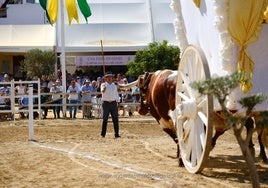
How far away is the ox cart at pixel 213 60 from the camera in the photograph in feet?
24.7

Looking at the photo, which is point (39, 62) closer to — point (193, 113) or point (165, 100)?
point (165, 100)

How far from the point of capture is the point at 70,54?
3450 cm

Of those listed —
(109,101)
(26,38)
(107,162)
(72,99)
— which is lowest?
(107,162)

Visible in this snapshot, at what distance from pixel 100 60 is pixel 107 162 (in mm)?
22785

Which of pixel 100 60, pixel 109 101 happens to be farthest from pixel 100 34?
pixel 109 101

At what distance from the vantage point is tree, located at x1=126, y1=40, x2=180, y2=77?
29281 mm

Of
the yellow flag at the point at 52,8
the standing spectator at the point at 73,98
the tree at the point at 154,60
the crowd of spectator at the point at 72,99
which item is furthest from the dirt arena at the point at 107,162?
the tree at the point at 154,60

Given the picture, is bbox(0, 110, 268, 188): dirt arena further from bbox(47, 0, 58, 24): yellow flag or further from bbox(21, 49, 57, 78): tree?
bbox(21, 49, 57, 78): tree

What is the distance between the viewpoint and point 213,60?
8.23 m

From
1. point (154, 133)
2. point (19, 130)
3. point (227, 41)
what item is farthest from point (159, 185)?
point (19, 130)

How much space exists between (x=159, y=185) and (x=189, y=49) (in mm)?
2172

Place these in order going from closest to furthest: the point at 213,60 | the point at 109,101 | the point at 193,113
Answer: the point at 213,60 < the point at 193,113 < the point at 109,101

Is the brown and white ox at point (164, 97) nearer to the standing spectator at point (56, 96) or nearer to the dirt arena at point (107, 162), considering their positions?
the dirt arena at point (107, 162)

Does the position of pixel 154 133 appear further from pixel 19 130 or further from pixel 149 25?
pixel 149 25
